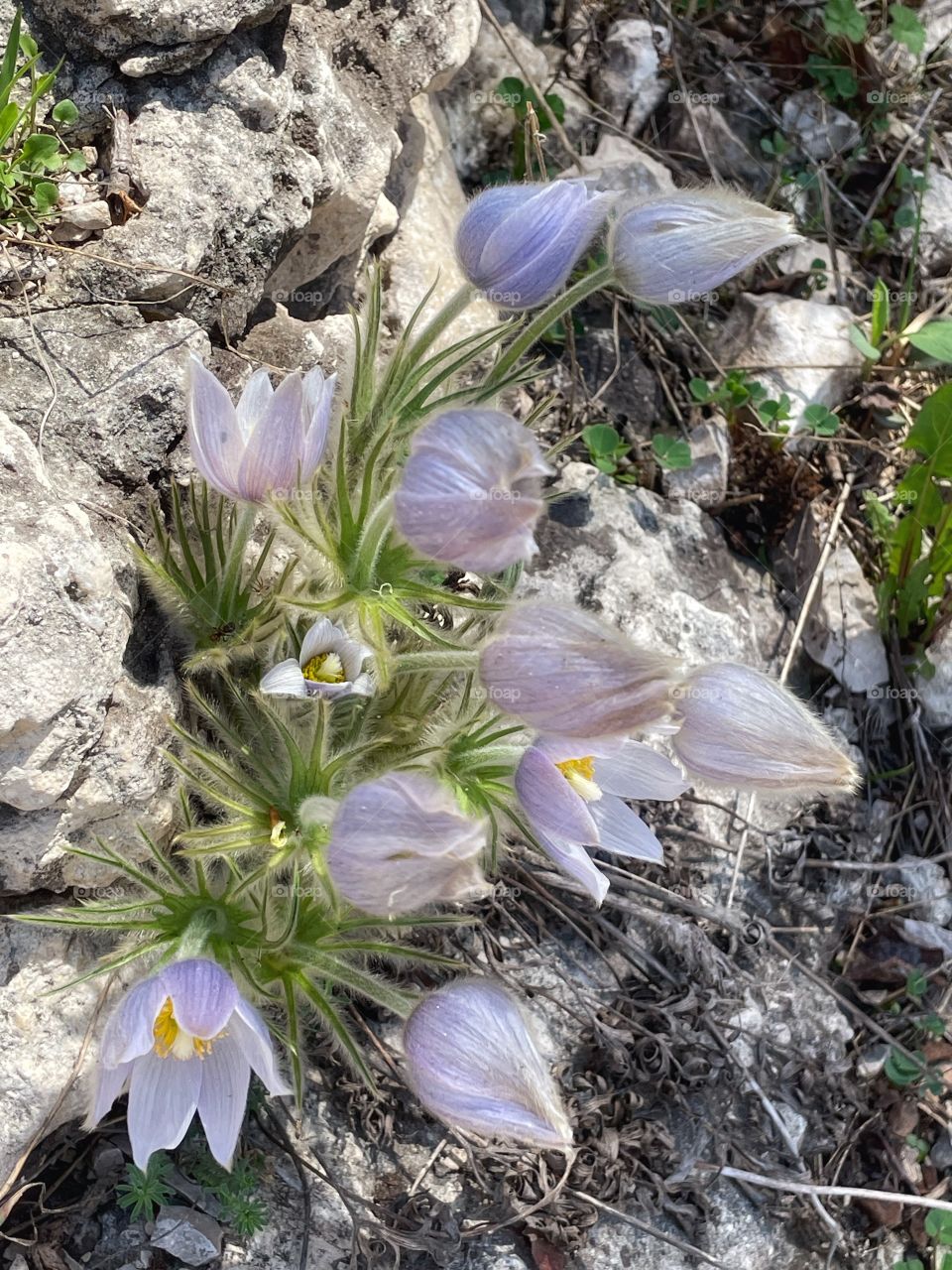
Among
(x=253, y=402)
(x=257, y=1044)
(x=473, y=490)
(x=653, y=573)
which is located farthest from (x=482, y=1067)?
(x=653, y=573)

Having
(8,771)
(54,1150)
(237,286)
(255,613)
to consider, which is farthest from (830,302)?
(54,1150)

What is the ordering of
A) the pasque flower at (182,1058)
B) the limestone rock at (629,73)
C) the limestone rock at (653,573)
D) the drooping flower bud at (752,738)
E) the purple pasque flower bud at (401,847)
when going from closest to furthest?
the purple pasque flower bud at (401,847) < the pasque flower at (182,1058) < the drooping flower bud at (752,738) < the limestone rock at (653,573) < the limestone rock at (629,73)

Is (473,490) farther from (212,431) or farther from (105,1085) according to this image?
(105,1085)

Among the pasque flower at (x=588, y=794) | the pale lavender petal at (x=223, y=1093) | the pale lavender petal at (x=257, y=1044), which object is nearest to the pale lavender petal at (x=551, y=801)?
the pasque flower at (x=588, y=794)

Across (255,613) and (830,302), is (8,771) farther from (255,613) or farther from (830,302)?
(830,302)

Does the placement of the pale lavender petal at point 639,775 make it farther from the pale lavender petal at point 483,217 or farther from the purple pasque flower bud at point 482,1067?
the pale lavender petal at point 483,217
